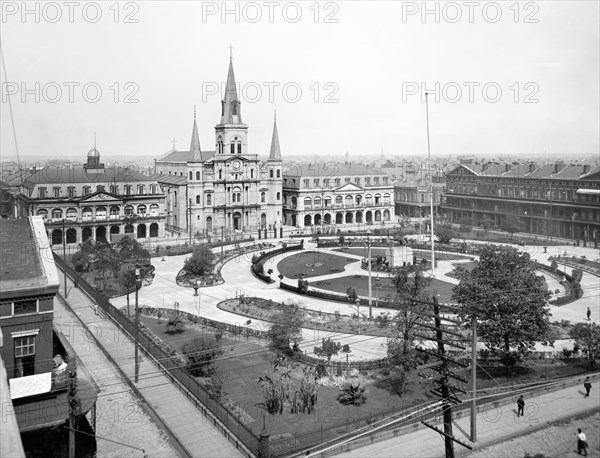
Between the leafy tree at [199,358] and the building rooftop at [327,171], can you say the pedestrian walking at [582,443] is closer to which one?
the leafy tree at [199,358]

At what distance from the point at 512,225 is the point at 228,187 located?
37.6 m

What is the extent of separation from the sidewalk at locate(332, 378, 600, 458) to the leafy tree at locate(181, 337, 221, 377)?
29.8 ft

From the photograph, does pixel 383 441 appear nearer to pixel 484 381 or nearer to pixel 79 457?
pixel 484 381

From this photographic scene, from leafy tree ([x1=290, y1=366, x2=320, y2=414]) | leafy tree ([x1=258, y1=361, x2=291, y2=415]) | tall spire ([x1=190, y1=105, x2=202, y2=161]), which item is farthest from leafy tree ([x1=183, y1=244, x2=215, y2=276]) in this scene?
tall spire ([x1=190, y1=105, x2=202, y2=161])

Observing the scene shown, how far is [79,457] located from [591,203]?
216 ft

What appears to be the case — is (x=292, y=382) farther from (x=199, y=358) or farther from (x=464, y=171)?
(x=464, y=171)

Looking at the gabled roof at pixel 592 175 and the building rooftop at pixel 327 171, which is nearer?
the gabled roof at pixel 592 175

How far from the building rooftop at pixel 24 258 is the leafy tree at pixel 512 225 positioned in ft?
198

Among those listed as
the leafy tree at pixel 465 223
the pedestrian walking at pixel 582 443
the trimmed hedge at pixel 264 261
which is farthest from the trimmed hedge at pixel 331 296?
the leafy tree at pixel 465 223

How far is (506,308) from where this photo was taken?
83.1 ft

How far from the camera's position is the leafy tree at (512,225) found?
70.9m

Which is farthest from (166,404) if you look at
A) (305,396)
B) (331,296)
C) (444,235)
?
(444,235)

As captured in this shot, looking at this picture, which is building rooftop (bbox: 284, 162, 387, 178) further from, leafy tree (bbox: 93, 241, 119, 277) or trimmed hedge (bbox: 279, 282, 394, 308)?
trimmed hedge (bbox: 279, 282, 394, 308)

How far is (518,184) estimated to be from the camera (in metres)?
79.5
